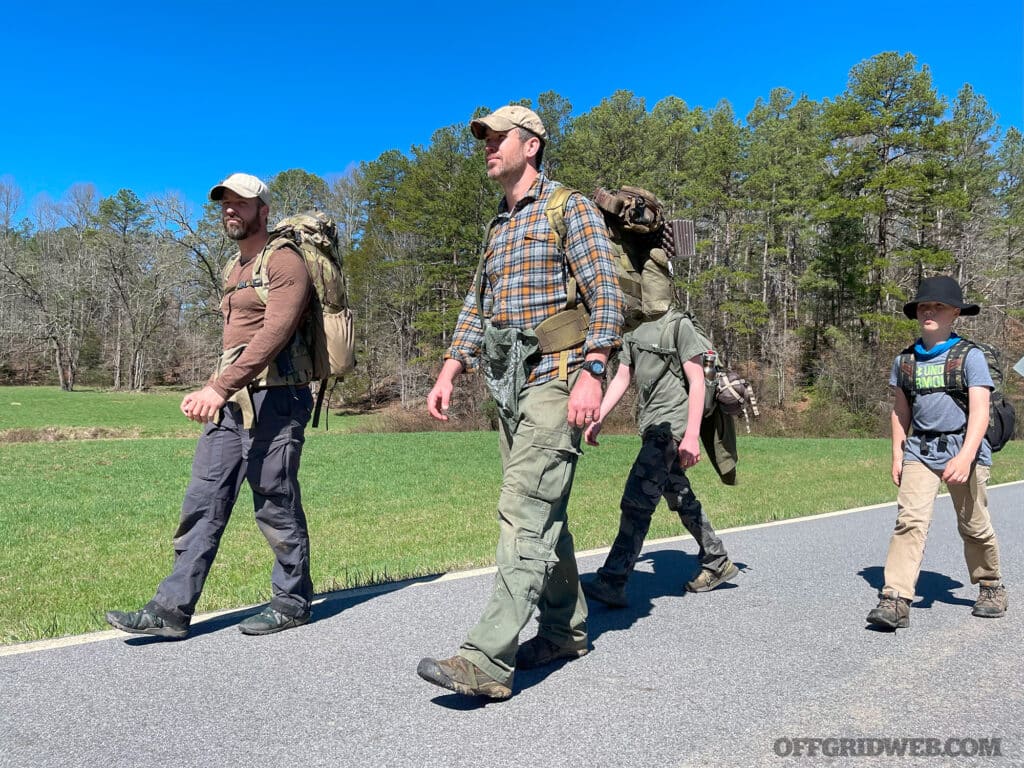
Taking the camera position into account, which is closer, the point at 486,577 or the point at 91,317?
the point at 486,577

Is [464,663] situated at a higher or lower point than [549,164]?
lower

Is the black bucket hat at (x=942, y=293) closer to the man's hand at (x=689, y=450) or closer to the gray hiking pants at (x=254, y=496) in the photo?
the man's hand at (x=689, y=450)

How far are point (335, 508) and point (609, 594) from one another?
7.00 metres

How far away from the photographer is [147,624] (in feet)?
12.1

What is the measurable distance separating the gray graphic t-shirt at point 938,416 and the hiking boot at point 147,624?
13.4 feet

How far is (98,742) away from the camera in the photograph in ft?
8.79

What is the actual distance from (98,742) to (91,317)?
83829 mm

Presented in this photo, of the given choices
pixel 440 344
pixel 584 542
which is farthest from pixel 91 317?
pixel 584 542

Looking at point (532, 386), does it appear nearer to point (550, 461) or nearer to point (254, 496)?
point (550, 461)

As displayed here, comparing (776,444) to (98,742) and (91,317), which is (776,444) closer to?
(98,742)

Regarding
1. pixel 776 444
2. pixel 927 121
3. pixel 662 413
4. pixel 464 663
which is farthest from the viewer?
pixel 927 121

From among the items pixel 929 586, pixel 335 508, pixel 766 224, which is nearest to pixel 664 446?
pixel 929 586

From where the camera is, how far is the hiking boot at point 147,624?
12.0 ft

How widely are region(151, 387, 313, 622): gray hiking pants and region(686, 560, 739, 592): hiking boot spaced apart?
241 centimetres
